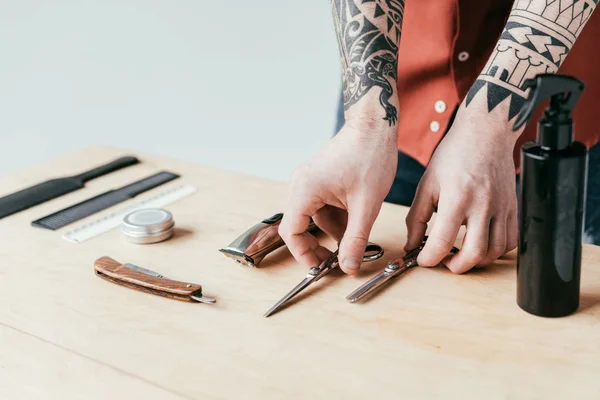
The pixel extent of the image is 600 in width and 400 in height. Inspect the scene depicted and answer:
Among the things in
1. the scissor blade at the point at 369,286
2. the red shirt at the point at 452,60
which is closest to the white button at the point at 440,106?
the red shirt at the point at 452,60

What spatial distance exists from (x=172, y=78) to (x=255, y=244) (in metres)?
1.89

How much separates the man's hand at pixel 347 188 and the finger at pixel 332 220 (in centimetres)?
2

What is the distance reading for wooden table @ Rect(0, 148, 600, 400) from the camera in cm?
70

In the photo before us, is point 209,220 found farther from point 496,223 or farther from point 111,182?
point 496,223

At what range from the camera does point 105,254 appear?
3.41ft

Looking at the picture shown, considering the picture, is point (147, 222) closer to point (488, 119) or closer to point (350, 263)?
point (350, 263)

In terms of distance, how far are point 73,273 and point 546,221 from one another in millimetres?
666

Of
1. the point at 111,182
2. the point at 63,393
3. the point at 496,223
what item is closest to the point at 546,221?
the point at 496,223

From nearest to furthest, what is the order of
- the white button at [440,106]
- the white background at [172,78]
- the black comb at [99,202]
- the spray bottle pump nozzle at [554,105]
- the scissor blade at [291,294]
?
the spray bottle pump nozzle at [554,105], the scissor blade at [291,294], the black comb at [99,202], the white button at [440,106], the white background at [172,78]

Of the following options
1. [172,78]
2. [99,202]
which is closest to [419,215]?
[99,202]

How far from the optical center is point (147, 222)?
107cm

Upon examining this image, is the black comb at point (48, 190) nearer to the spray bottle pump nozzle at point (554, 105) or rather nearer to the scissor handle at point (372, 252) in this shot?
the scissor handle at point (372, 252)

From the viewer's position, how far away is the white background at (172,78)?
2.60m

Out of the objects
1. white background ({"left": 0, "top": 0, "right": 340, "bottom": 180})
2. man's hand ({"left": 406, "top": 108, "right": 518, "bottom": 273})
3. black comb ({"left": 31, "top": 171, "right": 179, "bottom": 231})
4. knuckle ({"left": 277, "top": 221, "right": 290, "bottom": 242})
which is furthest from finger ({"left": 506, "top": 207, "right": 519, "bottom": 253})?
white background ({"left": 0, "top": 0, "right": 340, "bottom": 180})
